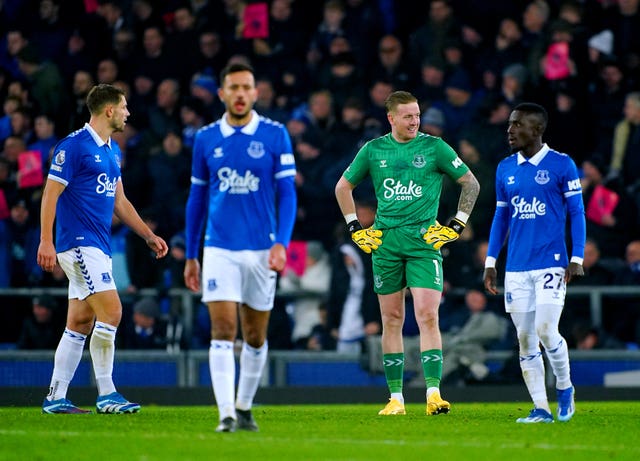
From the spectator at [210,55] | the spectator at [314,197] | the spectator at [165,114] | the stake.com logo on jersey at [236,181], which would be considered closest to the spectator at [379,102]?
the spectator at [314,197]

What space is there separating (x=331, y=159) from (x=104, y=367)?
7835 millimetres

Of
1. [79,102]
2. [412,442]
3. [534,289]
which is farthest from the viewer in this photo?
[79,102]

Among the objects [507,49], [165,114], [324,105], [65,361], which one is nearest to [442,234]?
[65,361]

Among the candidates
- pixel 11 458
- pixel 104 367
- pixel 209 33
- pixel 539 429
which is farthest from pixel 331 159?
pixel 11 458

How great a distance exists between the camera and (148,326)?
1773 centimetres

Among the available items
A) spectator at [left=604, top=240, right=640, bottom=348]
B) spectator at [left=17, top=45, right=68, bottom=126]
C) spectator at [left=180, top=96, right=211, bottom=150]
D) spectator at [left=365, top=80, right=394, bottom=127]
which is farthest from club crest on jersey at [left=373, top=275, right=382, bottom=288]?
spectator at [left=17, top=45, right=68, bottom=126]

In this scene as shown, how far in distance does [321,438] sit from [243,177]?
1.89 m

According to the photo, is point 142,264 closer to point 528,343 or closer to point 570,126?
point 570,126

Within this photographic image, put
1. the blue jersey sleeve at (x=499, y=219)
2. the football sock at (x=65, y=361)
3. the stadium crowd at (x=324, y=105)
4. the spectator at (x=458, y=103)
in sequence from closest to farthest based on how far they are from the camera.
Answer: the blue jersey sleeve at (x=499, y=219), the football sock at (x=65, y=361), the stadium crowd at (x=324, y=105), the spectator at (x=458, y=103)

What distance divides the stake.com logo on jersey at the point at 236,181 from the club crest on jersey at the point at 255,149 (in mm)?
124

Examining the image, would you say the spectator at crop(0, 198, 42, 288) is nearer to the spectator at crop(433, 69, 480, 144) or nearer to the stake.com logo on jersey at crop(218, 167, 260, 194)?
the spectator at crop(433, 69, 480, 144)

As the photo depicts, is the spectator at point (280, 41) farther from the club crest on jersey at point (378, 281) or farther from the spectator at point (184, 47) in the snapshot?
the club crest on jersey at point (378, 281)

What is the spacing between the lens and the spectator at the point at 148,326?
17688 millimetres

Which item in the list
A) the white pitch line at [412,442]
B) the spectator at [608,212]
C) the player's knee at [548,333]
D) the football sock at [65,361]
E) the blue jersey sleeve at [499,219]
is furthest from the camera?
the spectator at [608,212]
